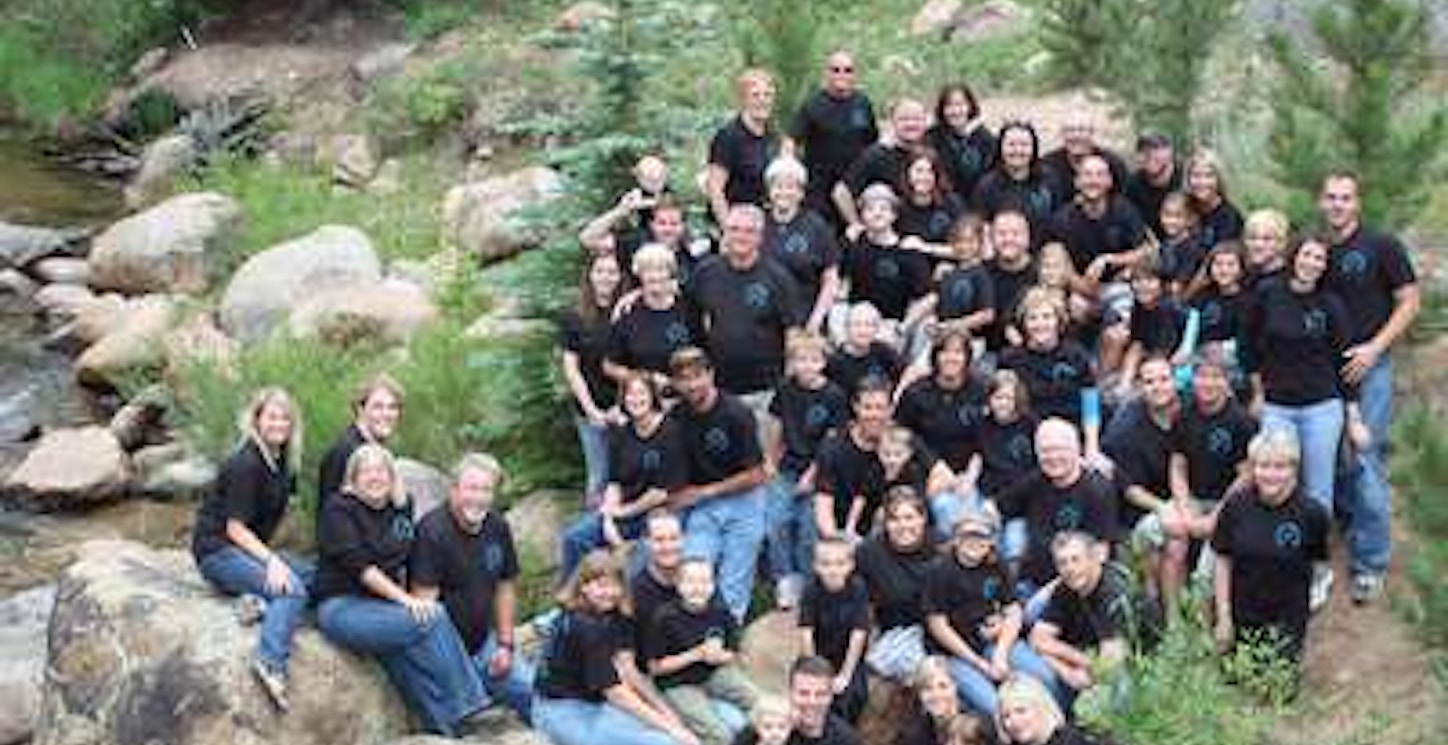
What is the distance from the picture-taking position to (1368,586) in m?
10.8

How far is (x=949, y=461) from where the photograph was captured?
11.1 meters

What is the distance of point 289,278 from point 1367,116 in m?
10.1

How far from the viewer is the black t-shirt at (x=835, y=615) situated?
1002 cm

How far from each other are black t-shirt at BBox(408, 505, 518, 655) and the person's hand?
1.85 ft

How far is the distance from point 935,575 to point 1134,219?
A: 3.03 meters

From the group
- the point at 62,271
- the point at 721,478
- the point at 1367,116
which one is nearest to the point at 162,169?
the point at 62,271

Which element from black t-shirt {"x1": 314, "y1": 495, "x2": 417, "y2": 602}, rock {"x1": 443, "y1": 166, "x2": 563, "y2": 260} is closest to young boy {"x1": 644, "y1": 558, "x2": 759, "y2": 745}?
black t-shirt {"x1": 314, "y1": 495, "x2": 417, "y2": 602}

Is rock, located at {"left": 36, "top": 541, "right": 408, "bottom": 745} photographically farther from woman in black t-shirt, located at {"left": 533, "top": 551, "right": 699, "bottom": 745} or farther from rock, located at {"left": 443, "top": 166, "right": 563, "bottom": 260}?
rock, located at {"left": 443, "top": 166, "right": 563, "bottom": 260}

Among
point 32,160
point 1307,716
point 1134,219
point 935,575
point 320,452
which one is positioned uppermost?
point 1134,219

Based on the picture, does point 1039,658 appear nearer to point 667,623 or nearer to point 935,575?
point 935,575

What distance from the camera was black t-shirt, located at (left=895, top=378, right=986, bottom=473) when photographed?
1100 cm

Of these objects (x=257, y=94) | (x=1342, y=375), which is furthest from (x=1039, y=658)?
(x=257, y=94)

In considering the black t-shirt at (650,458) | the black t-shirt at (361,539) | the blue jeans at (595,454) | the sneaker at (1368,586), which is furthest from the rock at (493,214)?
the sneaker at (1368,586)

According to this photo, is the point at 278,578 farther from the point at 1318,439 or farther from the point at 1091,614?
the point at 1318,439
